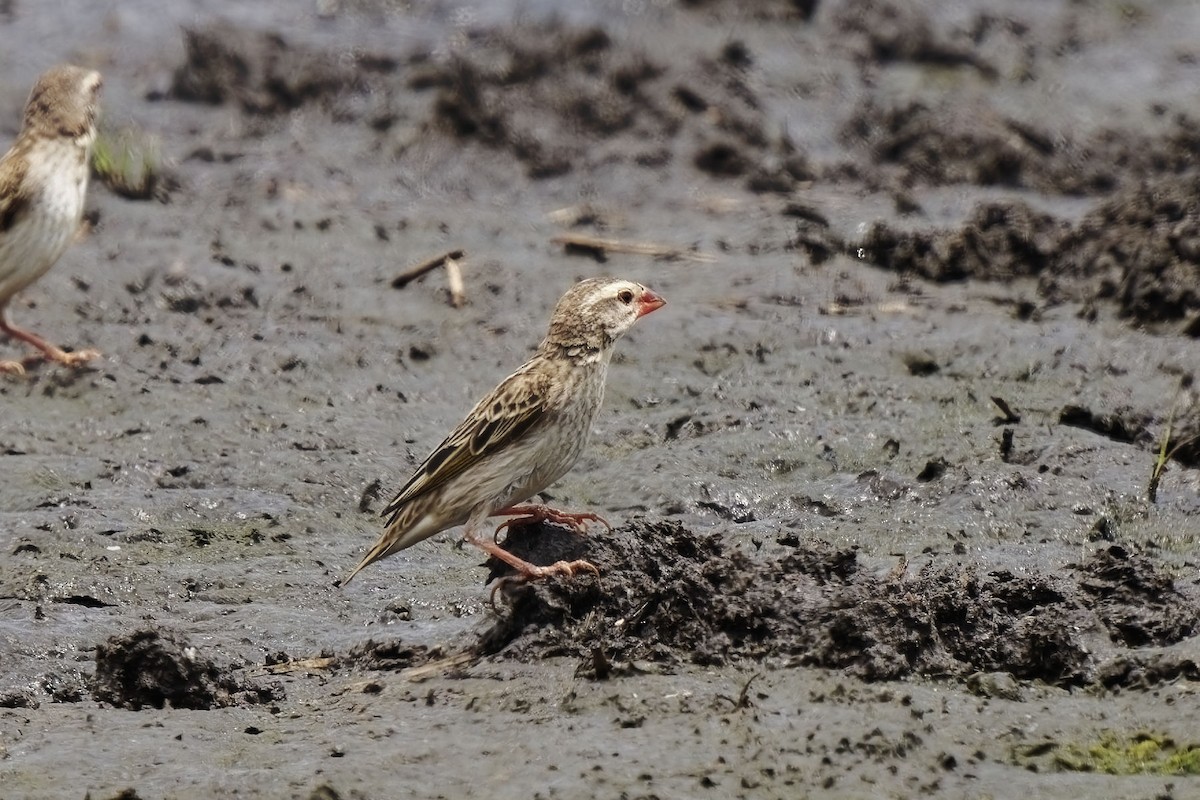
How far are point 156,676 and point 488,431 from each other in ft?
5.55

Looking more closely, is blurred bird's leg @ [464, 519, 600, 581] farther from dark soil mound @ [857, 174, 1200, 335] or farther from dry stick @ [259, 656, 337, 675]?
dark soil mound @ [857, 174, 1200, 335]

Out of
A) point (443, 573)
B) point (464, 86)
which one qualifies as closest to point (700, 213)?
point (464, 86)

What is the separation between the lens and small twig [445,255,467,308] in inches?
496

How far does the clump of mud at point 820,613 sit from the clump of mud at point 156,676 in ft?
3.41

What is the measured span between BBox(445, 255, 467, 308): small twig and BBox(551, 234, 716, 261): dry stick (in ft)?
3.14

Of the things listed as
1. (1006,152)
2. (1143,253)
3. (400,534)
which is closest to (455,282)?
(1143,253)

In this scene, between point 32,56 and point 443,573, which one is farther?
point 32,56

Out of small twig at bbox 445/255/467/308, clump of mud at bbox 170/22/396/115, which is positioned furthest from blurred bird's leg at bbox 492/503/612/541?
clump of mud at bbox 170/22/396/115

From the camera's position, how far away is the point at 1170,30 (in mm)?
18484

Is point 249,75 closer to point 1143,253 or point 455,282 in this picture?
point 455,282

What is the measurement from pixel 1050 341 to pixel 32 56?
404 inches

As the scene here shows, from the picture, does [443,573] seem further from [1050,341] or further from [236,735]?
[1050,341]

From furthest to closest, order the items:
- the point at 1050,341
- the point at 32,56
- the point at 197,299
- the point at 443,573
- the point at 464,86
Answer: the point at 32,56 < the point at 464,86 < the point at 197,299 < the point at 1050,341 < the point at 443,573

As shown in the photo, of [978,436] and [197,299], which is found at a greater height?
[978,436]
